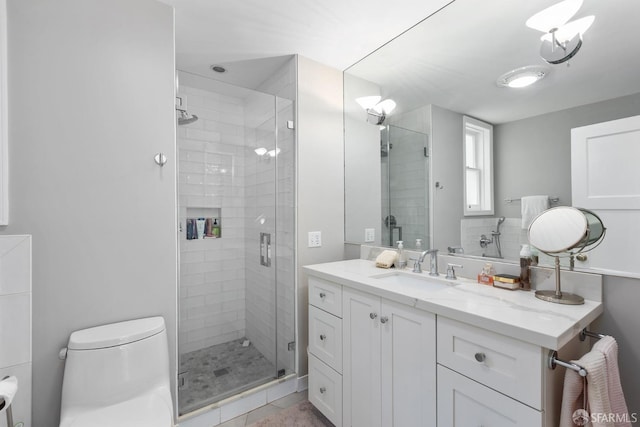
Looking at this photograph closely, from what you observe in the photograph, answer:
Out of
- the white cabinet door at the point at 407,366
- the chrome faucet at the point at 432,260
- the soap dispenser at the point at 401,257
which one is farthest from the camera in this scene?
the soap dispenser at the point at 401,257

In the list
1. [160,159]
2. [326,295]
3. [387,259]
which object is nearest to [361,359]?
[326,295]

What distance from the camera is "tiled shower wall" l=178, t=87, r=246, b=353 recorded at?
2.39 meters

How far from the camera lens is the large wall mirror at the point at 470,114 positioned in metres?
1.16

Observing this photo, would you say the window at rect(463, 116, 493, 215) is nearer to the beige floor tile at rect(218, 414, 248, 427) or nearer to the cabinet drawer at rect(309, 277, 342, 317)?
the cabinet drawer at rect(309, 277, 342, 317)

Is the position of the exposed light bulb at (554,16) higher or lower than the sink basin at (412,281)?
higher

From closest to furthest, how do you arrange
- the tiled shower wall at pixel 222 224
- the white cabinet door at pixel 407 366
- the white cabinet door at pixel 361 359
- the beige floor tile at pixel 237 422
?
the white cabinet door at pixel 407 366
the white cabinet door at pixel 361 359
the beige floor tile at pixel 237 422
the tiled shower wall at pixel 222 224

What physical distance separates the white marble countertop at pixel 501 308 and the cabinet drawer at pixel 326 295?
0.35ft

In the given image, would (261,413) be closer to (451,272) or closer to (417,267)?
(417,267)

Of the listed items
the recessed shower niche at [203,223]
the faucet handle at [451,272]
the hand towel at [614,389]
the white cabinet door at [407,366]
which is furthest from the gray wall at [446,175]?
the recessed shower niche at [203,223]

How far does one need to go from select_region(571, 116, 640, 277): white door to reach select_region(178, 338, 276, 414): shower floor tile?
2.04 m

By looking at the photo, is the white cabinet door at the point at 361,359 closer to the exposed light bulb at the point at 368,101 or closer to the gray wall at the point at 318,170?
the gray wall at the point at 318,170

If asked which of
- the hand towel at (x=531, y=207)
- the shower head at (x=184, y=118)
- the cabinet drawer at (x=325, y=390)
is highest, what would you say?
the shower head at (x=184, y=118)

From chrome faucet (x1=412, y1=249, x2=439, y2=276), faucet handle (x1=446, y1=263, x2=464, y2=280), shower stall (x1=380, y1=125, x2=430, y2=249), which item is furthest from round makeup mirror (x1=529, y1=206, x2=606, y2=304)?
shower stall (x1=380, y1=125, x2=430, y2=249)

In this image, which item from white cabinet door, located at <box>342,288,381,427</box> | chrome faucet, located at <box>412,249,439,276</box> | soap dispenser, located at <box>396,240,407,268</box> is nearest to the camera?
white cabinet door, located at <box>342,288,381,427</box>
